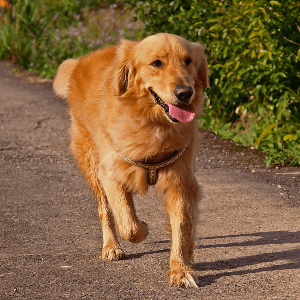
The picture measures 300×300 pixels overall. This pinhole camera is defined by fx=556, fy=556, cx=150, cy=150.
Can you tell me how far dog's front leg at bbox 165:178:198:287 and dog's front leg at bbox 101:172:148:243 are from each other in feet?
0.77

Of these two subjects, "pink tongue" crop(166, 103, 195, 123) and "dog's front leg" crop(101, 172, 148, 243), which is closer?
"pink tongue" crop(166, 103, 195, 123)

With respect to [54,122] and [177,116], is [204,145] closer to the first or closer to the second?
[54,122]

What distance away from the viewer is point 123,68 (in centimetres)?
398

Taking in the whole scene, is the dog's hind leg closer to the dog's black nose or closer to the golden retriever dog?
the golden retriever dog

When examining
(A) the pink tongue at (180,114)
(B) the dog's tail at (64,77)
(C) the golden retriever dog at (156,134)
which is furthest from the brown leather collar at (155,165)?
(B) the dog's tail at (64,77)

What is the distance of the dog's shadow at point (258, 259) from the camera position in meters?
3.94

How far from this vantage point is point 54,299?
11.5 ft

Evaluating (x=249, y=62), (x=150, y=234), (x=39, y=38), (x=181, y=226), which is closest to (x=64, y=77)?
(x=150, y=234)

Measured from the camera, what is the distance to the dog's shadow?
3.94 metres

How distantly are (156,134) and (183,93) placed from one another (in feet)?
1.41

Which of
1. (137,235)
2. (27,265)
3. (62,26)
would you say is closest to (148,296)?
(137,235)

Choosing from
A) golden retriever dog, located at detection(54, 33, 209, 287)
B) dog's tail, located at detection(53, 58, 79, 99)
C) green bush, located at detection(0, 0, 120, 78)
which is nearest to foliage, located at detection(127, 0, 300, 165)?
dog's tail, located at detection(53, 58, 79, 99)

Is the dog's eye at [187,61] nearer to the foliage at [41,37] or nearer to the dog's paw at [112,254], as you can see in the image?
the dog's paw at [112,254]

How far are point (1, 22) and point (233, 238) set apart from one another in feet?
39.7
